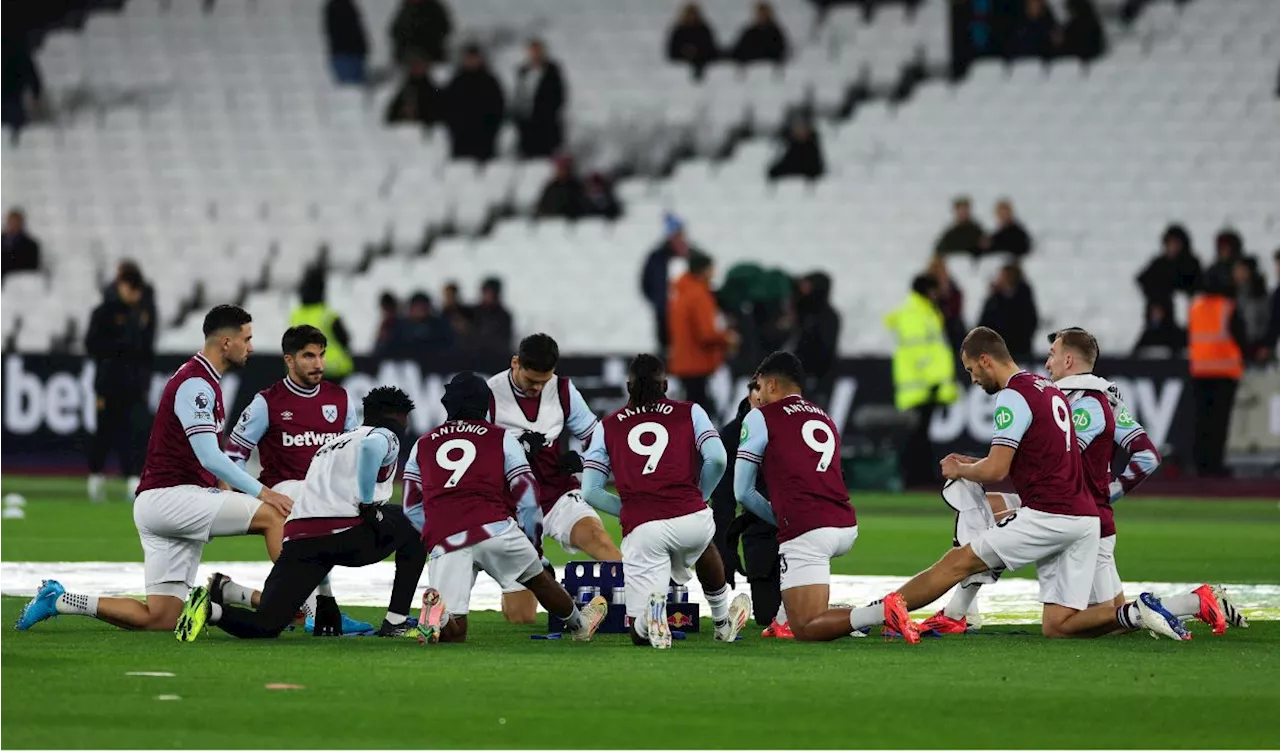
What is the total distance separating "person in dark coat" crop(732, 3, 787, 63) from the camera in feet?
99.0

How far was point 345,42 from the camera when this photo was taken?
31.9 meters

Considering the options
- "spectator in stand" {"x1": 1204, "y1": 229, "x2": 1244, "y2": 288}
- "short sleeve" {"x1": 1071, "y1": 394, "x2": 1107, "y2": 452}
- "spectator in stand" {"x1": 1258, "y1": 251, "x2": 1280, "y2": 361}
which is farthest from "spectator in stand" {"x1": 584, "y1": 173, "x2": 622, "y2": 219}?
"short sleeve" {"x1": 1071, "y1": 394, "x2": 1107, "y2": 452}

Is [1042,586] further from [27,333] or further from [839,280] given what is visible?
[27,333]

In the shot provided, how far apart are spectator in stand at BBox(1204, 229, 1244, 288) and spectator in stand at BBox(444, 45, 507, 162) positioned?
413 inches

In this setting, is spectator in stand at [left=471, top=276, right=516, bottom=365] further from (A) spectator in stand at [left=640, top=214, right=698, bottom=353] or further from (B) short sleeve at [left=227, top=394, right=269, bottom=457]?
(B) short sleeve at [left=227, top=394, right=269, bottom=457]

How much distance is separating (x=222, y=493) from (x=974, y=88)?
66.2 feet

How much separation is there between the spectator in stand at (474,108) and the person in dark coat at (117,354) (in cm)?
945

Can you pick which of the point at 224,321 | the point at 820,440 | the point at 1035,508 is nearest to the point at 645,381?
the point at 820,440

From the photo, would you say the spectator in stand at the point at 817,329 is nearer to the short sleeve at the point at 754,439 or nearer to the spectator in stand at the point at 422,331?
the spectator in stand at the point at 422,331

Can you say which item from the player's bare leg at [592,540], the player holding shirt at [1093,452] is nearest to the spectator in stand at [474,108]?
the player's bare leg at [592,540]

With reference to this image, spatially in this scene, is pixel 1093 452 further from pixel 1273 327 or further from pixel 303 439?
pixel 1273 327

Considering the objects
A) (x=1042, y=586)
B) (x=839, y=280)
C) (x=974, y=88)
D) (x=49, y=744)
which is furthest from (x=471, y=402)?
(x=974, y=88)

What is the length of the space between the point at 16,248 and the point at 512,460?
69.8 feet

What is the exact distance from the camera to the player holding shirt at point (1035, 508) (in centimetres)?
1094
